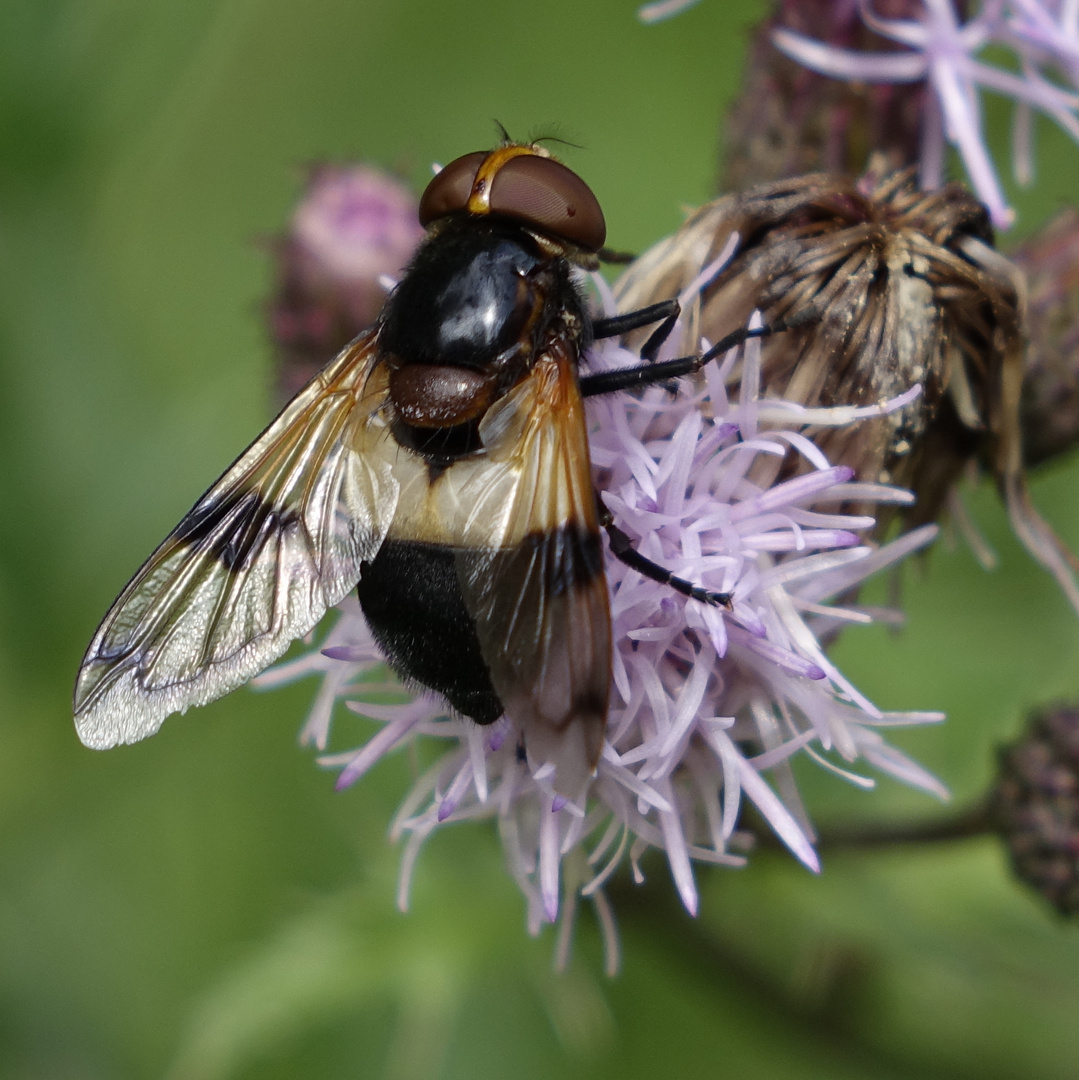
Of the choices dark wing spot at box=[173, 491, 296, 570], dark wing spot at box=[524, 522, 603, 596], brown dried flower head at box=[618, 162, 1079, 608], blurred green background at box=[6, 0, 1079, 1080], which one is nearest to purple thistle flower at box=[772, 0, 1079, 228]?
brown dried flower head at box=[618, 162, 1079, 608]

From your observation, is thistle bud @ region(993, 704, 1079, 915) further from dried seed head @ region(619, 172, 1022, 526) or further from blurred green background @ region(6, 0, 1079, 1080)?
dried seed head @ region(619, 172, 1022, 526)

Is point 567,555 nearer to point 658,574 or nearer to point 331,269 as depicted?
point 658,574

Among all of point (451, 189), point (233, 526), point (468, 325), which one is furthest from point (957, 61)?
point (233, 526)

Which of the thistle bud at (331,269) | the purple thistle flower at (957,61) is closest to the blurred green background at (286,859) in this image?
the thistle bud at (331,269)

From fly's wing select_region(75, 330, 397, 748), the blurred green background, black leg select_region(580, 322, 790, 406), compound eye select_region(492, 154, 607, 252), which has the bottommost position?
the blurred green background

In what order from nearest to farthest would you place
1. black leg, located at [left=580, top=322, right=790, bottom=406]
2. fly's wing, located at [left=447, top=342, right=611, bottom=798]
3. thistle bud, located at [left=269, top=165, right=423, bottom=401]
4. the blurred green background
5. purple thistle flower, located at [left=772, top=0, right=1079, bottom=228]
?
fly's wing, located at [left=447, top=342, right=611, bottom=798] → black leg, located at [left=580, top=322, right=790, bottom=406] → purple thistle flower, located at [left=772, top=0, right=1079, bottom=228] → the blurred green background → thistle bud, located at [left=269, top=165, right=423, bottom=401]

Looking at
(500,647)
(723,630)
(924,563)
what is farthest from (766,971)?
(500,647)
